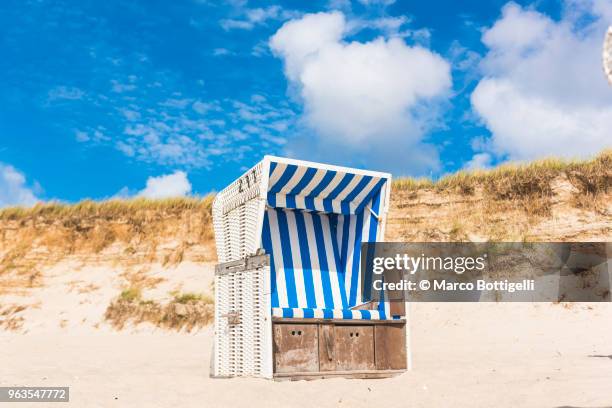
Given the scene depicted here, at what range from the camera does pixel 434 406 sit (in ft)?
13.4

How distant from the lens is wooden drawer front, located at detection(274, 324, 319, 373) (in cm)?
530

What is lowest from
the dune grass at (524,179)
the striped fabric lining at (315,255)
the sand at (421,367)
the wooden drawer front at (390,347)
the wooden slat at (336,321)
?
the sand at (421,367)

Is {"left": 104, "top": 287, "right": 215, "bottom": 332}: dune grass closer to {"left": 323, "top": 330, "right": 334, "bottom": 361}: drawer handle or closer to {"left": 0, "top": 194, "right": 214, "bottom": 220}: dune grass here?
{"left": 0, "top": 194, "right": 214, "bottom": 220}: dune grass

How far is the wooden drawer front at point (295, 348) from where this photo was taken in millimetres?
5301

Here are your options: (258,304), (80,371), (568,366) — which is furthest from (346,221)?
(80,371)

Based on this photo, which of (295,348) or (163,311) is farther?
(163,311)

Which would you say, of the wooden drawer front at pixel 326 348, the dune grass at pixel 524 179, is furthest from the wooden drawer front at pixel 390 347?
the dune grass at pixel 524 179

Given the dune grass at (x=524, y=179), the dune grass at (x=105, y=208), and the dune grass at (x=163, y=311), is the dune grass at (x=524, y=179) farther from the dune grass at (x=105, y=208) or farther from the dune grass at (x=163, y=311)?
the dune grass at (x=105, y=208)

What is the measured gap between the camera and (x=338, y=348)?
18.4 ft

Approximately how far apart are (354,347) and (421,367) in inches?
41.9

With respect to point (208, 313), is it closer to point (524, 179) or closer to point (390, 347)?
point (390, 347)

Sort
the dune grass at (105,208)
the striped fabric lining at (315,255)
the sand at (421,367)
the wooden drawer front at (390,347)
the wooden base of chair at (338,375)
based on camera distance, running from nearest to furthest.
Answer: the sand at (421,367) < the wooden base of chair at (338,375) < the wooden drawer front at (390,347) < the striped fabric lining at (315,255) < the dune grass at (105,208)

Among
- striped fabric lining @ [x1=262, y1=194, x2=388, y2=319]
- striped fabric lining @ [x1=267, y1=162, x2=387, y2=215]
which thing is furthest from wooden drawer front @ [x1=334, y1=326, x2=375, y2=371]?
striped fabric lining @ [x1=267, y1=162, x2=387, y2=215]

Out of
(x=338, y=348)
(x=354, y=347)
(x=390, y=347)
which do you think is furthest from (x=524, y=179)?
(x=338, y=348)
